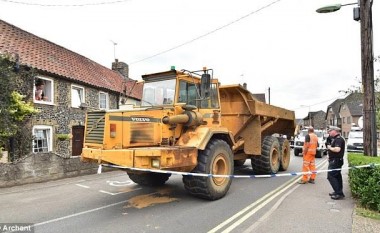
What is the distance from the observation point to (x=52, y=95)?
14953 millimetres

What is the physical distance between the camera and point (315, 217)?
5.95 metres

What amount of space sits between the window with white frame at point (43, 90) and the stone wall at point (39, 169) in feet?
13.3

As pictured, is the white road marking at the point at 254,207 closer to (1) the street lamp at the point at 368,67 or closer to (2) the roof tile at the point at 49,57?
(1) the street lamp at the point at 368,67

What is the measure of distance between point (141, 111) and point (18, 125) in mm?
8018

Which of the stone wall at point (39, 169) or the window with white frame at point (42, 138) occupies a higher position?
the window with white frame at point (42, 138)

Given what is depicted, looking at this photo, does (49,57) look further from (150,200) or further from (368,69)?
(368,69)

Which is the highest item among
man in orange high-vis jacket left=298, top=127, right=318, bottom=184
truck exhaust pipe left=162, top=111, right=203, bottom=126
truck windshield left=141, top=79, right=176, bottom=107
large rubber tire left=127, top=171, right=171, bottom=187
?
truck windshield left=141, top=79, right=176, bottom=107

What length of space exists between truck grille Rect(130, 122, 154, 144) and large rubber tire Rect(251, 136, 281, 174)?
5276 millimetres

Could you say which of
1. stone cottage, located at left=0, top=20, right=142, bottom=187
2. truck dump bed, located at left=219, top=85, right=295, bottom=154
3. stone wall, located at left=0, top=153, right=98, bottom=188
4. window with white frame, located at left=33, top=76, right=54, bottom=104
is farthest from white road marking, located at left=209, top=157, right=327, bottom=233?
window with white frame, located at left=33, top=76, right=54, bottom=104

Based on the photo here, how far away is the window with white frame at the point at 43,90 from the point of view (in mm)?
14227

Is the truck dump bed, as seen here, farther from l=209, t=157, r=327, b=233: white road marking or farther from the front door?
the front door

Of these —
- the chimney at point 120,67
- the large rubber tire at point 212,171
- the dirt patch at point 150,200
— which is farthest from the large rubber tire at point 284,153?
the chimney at point 120,67

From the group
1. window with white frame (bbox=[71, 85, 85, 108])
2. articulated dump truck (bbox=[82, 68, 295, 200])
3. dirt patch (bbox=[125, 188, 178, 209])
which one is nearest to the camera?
articulated dump truck (bbox=[82, 68, 295, 200])

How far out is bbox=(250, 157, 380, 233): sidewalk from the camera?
529 cm
